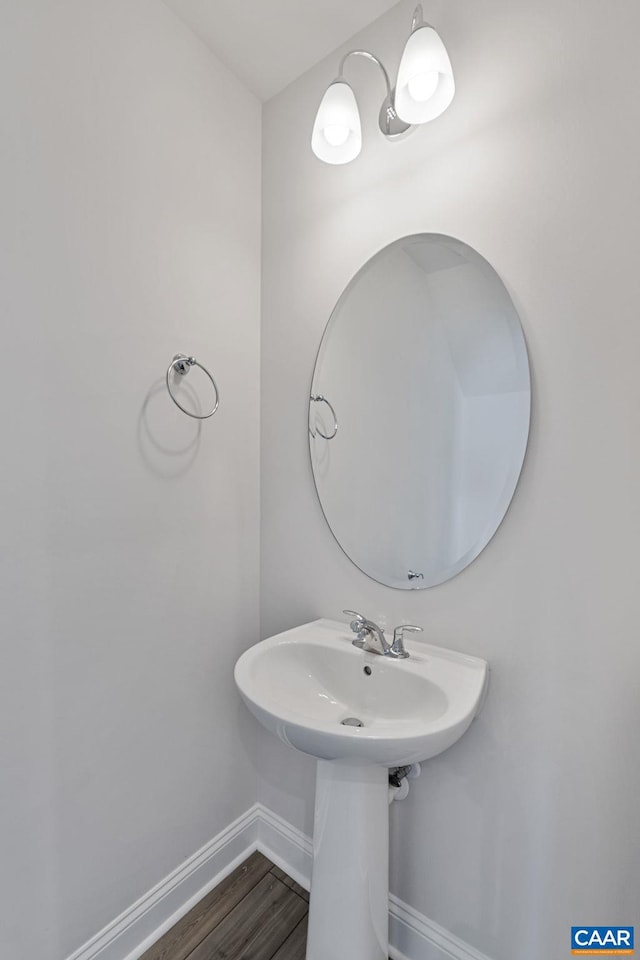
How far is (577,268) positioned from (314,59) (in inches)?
42.8

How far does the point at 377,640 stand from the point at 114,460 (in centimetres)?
81

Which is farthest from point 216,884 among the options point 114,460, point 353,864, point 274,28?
point 274,28

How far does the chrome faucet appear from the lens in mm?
1144

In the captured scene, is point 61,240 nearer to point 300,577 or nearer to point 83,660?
point 83,660

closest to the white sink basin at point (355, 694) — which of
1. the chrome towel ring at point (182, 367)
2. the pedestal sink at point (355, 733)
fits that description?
the pedestal sink at point (355, 733)

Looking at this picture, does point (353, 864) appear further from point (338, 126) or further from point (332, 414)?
point (338, 126)

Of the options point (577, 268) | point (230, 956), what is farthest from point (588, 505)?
point (230, 956)

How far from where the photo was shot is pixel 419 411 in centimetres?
121

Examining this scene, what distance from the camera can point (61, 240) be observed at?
104 cm

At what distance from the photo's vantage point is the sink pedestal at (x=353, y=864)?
1040mm

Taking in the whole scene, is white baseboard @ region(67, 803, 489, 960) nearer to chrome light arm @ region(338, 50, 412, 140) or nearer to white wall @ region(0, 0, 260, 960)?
white wall @ region(0, 0, 260, 960)

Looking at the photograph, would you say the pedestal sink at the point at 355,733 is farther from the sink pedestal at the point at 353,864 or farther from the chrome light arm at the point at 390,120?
the chrome light arm at the point at 390,120

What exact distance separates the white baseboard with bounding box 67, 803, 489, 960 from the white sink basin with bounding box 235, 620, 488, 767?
1.86 feet

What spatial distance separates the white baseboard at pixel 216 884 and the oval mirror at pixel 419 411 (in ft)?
2.89
